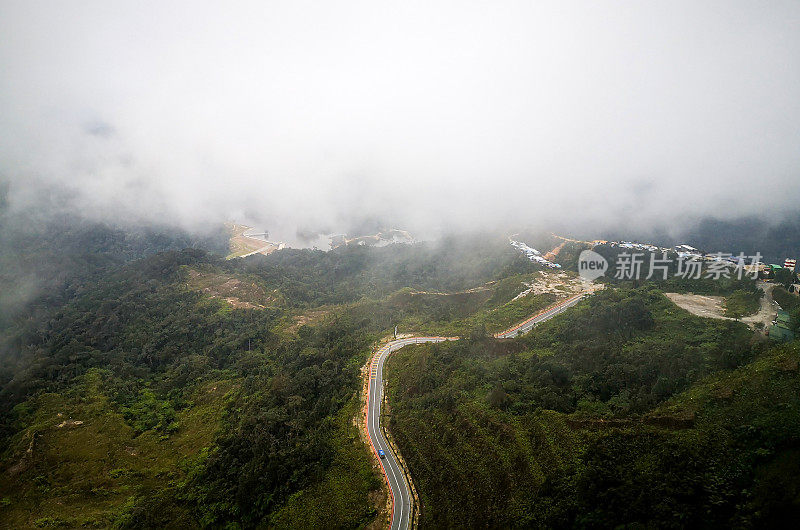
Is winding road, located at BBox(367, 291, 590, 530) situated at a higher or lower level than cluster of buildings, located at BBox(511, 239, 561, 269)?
lower

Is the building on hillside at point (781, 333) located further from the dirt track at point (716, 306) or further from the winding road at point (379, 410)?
A: the winding road at point (379, 410)

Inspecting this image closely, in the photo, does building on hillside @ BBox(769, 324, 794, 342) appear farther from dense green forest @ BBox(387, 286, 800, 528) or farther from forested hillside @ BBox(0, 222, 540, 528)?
forested hillside @ BBox(0, 222, 540, 528)

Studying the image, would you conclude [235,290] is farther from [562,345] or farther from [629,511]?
[629,511]

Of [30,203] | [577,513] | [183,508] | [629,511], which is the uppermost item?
[30,203]

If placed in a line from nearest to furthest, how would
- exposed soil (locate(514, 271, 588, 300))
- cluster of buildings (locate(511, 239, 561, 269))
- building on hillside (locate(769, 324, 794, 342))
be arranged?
building on hillside (locate(769, 324, 794, 342)), exposed soil (locate(514, 271, 588, 300)), cluster of buildings (locate(511, 239, 561, 269))

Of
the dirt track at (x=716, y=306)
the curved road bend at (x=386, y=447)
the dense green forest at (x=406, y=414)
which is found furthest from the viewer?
Answer: the dirt track at (x=716, y=306)

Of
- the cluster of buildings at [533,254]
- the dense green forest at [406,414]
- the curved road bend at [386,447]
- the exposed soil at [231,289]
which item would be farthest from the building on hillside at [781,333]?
the exposed soil at [231,289]

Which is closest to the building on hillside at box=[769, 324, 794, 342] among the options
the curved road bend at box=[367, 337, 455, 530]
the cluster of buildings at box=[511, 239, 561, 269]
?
the curved road bend at box=[367, 337, 455, 530]

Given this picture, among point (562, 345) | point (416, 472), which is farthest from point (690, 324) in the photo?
point (416, 472)

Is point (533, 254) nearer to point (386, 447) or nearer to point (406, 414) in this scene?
point (406, 414)
